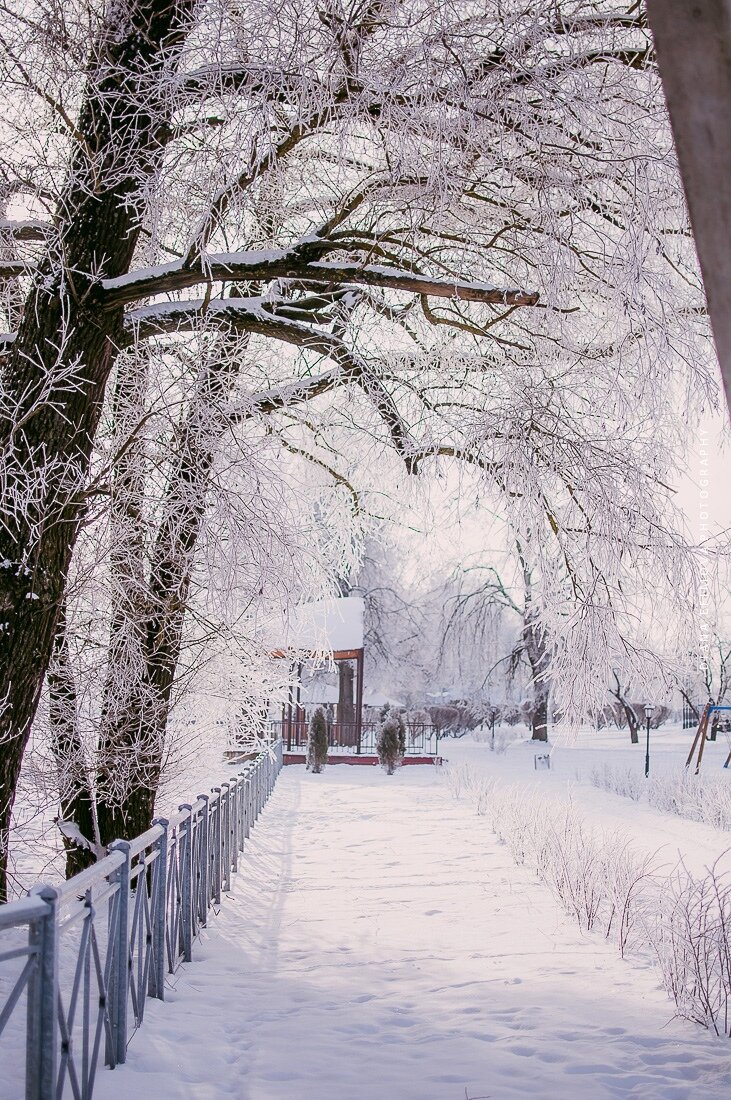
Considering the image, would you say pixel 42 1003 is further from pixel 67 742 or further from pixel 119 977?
pixel 67 742

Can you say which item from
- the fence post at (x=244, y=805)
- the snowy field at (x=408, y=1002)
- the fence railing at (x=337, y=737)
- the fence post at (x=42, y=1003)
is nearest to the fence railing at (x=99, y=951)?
the fence post at (x=42, y=1003)

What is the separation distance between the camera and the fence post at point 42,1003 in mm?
2617

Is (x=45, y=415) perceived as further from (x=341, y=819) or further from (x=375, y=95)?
(x=341, y=819)

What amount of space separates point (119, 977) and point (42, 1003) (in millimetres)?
1250

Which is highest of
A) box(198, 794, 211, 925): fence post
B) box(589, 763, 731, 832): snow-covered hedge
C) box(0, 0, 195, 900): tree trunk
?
box(0, 0, 195, 900): tree trunk

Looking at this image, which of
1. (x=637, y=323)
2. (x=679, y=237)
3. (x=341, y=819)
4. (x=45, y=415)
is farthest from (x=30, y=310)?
(x=341, y=819)

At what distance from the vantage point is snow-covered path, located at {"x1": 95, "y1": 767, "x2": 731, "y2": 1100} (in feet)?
12.6

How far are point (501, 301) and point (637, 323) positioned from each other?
2.94ft

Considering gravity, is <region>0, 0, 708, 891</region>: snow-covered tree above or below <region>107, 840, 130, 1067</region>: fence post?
above

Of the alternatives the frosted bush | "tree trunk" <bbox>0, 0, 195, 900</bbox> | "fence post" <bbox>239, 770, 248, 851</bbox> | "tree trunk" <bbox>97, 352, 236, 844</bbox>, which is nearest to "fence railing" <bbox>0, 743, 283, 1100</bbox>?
"tree trunk" <bbox>97, 352, 236, 844</bbox>

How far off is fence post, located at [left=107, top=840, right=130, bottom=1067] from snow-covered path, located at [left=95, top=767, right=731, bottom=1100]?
0.09 meters

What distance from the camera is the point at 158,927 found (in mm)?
4828

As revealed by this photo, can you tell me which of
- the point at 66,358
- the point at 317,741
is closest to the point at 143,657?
the point at 66,358

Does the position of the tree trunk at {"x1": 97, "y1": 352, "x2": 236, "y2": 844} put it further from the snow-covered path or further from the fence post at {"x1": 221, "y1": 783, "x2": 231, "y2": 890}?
the snow-covered path
